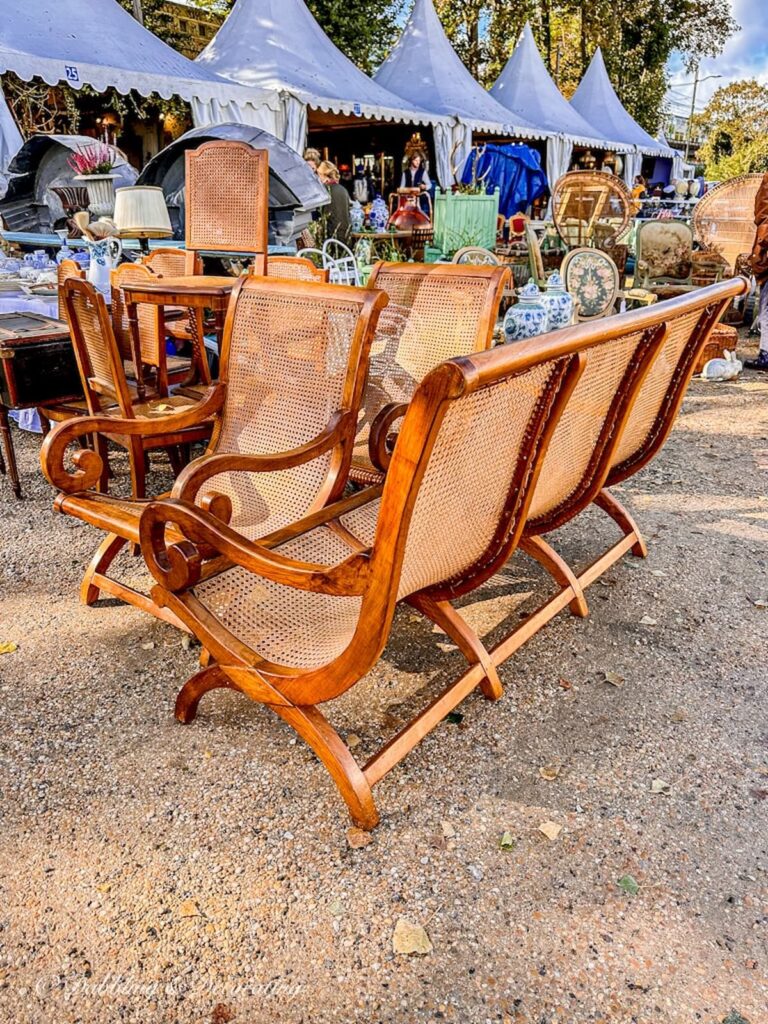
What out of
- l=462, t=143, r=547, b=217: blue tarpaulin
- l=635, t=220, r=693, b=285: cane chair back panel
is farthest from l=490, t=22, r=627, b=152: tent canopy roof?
l=635, t=220, r=693, b=285: cane chair back panel

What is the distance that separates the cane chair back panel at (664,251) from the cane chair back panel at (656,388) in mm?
6146

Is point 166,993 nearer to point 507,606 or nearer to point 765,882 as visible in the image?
point 765,882

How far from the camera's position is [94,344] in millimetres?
3344

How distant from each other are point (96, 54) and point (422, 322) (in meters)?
8.67

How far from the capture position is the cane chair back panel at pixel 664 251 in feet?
26.0

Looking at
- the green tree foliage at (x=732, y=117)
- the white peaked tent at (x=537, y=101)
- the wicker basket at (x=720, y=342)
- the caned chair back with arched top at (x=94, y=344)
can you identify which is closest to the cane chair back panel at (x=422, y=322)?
the caned chair back with arched top at (x=94, y=344)

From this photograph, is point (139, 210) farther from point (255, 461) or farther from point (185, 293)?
point (255, 461)

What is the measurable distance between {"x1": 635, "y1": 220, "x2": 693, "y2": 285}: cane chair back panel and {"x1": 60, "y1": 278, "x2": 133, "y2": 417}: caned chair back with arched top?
6.52 m

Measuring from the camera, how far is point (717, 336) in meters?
6.45

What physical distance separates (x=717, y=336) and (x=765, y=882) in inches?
226

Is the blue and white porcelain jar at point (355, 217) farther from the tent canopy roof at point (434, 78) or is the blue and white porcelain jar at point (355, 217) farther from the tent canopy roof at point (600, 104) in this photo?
the tent canopy roof at point (600, 104)

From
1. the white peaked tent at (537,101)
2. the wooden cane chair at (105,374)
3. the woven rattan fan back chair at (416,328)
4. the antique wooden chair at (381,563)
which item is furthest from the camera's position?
the white peaked tent at (537,101)

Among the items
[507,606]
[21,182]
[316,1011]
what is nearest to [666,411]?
[507,606]

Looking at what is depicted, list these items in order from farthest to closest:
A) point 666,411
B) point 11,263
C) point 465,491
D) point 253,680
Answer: point 11,263, point 666,411, point 253,680, point 465,491
